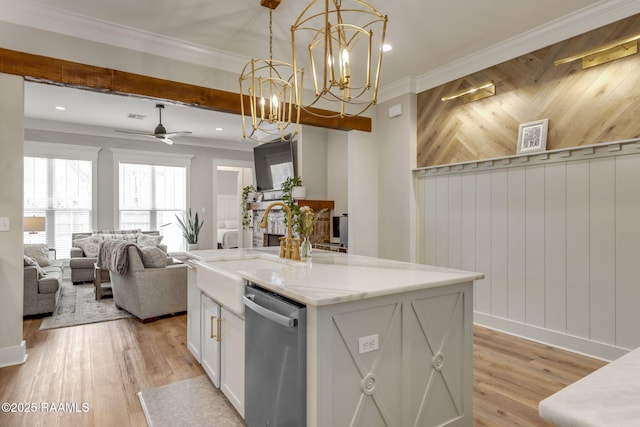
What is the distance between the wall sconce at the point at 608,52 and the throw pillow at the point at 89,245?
6.92 meters

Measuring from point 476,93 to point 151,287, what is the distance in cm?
406

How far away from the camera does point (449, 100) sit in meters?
4.12

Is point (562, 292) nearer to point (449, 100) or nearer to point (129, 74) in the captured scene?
point (449, 100)

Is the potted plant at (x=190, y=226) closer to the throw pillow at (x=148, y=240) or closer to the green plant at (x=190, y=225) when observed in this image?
the green plant at (x=190, y=225)

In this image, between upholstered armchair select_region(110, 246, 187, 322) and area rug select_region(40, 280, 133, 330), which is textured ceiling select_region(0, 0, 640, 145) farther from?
area rug select_region(40, 280, 133, 330)

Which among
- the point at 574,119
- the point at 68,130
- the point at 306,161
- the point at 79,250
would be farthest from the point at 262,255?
the point at 68,130

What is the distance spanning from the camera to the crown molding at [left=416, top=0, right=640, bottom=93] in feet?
9.23

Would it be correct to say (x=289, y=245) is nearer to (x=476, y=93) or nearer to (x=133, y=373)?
(x=133, y=373)

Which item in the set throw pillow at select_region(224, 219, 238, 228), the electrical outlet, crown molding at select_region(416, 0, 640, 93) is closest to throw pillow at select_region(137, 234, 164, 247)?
throw pillow at select_region(224, 219, 238, 228)

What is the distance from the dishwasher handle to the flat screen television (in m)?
4.59

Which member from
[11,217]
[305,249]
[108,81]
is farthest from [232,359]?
[108,81]

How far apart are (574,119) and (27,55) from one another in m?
4.50

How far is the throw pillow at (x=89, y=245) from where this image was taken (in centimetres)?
616

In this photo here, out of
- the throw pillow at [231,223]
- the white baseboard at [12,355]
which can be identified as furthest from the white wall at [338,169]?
the throw pillow at [231,223]
